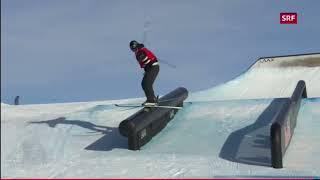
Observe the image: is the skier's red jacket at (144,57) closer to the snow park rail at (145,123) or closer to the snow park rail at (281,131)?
the snow park rail at (145,123)

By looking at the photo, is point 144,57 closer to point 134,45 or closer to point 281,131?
point 134,45

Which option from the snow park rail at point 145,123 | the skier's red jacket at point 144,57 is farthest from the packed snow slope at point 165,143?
the skier's red jacket at point 144,57

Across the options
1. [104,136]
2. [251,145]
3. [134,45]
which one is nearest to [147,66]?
[134,45]

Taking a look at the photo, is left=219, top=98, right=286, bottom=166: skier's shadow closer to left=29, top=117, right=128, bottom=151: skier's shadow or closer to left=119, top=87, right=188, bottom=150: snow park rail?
left=119, top=87, right=188, bottom=150: snow park rail

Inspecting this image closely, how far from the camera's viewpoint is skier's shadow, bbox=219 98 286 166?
9039 mm

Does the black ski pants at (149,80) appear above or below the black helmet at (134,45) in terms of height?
below

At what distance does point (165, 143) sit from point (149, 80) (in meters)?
1.31

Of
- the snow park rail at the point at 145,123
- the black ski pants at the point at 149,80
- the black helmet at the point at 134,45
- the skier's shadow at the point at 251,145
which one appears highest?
the black helmet at the point at 134,45

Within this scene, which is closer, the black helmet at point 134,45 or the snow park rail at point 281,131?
Answer: the snow park rail at point 281,131

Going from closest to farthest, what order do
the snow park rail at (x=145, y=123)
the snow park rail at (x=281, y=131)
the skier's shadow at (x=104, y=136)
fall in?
the snow park rail at (x=281, y=131) < the snow park rail at (x=145, y=123) < the skier's shadow at (x=104, y=136)

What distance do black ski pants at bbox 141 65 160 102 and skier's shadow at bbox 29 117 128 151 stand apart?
1.05 metres

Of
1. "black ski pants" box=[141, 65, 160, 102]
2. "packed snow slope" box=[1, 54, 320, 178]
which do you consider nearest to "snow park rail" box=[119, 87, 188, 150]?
"packed snow slope" box=[1, 54, 320, 178]

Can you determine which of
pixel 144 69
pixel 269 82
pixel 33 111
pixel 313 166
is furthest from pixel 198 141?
pixel 269 82

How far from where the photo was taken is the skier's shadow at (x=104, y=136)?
10211mm
